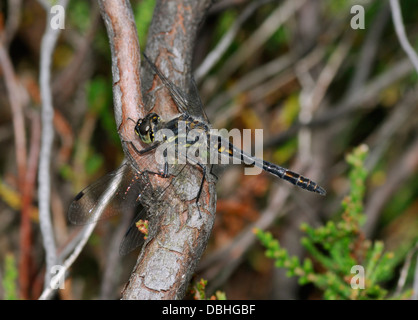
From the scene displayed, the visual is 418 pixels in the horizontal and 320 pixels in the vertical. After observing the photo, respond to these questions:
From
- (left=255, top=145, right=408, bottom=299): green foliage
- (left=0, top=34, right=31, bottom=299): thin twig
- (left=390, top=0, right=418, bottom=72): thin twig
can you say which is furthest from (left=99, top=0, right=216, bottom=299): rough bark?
(left=0, top=34, right=31, bottom=299): thin twig

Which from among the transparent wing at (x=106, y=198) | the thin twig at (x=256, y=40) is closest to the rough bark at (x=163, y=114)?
the transparent wing at (x=106, y=198)

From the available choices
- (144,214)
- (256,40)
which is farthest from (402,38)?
(256,40)

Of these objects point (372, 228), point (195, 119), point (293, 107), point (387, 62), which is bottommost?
point (372, 228)

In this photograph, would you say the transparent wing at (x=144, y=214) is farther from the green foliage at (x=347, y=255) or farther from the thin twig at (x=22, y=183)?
the thin twig at (x=22, y=183)

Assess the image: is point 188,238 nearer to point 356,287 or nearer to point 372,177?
point 356,287

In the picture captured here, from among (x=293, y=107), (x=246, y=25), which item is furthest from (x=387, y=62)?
(x=246, y=25)
